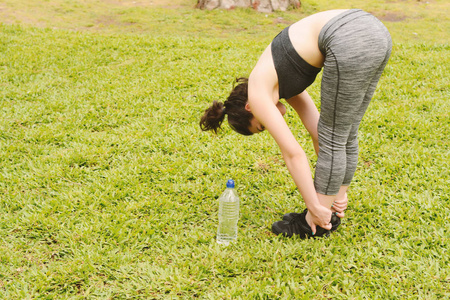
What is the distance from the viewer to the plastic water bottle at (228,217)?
9.55ft

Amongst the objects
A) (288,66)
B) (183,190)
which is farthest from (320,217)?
(183,190)

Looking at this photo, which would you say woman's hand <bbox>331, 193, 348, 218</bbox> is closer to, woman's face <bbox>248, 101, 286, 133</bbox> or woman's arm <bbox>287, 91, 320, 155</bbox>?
woman's arm <bbox>287, 91, 320, 155</bbox>

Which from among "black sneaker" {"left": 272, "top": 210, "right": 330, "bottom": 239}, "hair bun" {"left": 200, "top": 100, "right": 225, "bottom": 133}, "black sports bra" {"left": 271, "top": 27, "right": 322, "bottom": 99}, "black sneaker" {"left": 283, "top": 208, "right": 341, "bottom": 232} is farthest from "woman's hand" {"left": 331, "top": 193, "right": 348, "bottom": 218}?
"hair bun" {"left": 200, "top": 100, "right": 225, "bottom": 133}

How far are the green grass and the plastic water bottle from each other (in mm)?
78

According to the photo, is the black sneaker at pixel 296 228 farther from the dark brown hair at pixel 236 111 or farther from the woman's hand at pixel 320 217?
the dark brown hair at pixel 236 111

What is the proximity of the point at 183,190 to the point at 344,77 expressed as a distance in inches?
70.8

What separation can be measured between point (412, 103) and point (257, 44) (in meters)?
3.59

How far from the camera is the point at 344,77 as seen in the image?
2.23m

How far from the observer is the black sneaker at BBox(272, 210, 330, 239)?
2760 mm

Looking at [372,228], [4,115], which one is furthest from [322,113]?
[4,115]

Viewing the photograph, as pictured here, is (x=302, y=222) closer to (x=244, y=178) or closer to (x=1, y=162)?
(x=244, y=178)

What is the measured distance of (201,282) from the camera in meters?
→ 2.50

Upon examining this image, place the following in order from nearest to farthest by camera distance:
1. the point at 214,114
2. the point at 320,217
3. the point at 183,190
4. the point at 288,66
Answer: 1. the point at 288,66
2. the point at 320,217
3. the point at 214,114
4. the point at 183,190

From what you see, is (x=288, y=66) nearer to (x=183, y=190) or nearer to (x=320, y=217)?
(x=320, y=217)
